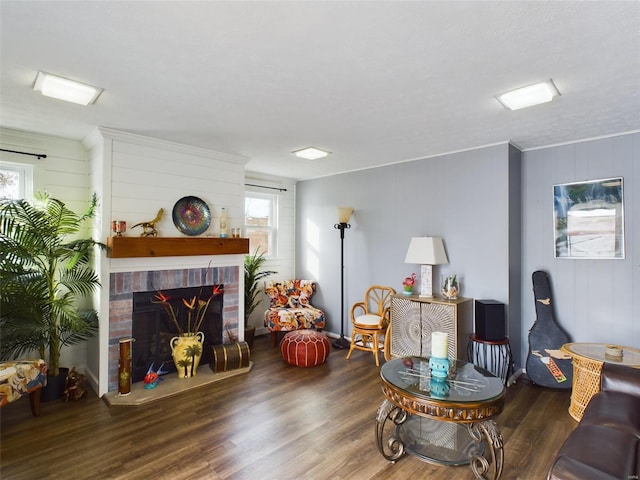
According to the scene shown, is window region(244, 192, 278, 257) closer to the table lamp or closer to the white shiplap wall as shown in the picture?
the white shiplap wall

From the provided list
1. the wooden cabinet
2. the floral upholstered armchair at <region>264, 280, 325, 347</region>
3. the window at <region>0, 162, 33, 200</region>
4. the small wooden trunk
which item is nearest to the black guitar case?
the wooden cabinet

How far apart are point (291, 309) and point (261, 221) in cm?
146

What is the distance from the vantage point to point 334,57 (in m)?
1.93

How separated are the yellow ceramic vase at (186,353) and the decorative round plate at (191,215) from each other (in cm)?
111

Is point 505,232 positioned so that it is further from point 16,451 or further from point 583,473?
point 16,451

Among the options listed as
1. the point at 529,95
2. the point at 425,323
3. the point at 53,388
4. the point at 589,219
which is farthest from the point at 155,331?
the point at 589,219

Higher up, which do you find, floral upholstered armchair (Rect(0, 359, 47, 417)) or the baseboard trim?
floral upholstered armchair (Rect(0, 359, 47, 417))

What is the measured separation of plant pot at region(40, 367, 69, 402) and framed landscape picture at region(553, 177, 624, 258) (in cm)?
492

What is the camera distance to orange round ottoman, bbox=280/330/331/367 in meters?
3.94

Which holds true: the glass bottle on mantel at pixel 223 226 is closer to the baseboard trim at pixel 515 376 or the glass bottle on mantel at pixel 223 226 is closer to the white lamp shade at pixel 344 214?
the white lamp shade at pixel 344 214

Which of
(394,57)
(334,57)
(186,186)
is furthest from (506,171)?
(186,186)

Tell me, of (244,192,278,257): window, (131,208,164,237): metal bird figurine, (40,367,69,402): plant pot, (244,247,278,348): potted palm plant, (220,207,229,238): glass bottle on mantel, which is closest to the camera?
(40,367,69,402): plant pot

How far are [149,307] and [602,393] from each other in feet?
12.2

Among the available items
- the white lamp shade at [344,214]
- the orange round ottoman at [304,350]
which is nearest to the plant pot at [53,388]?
the orange round ottoman at [304,350]
